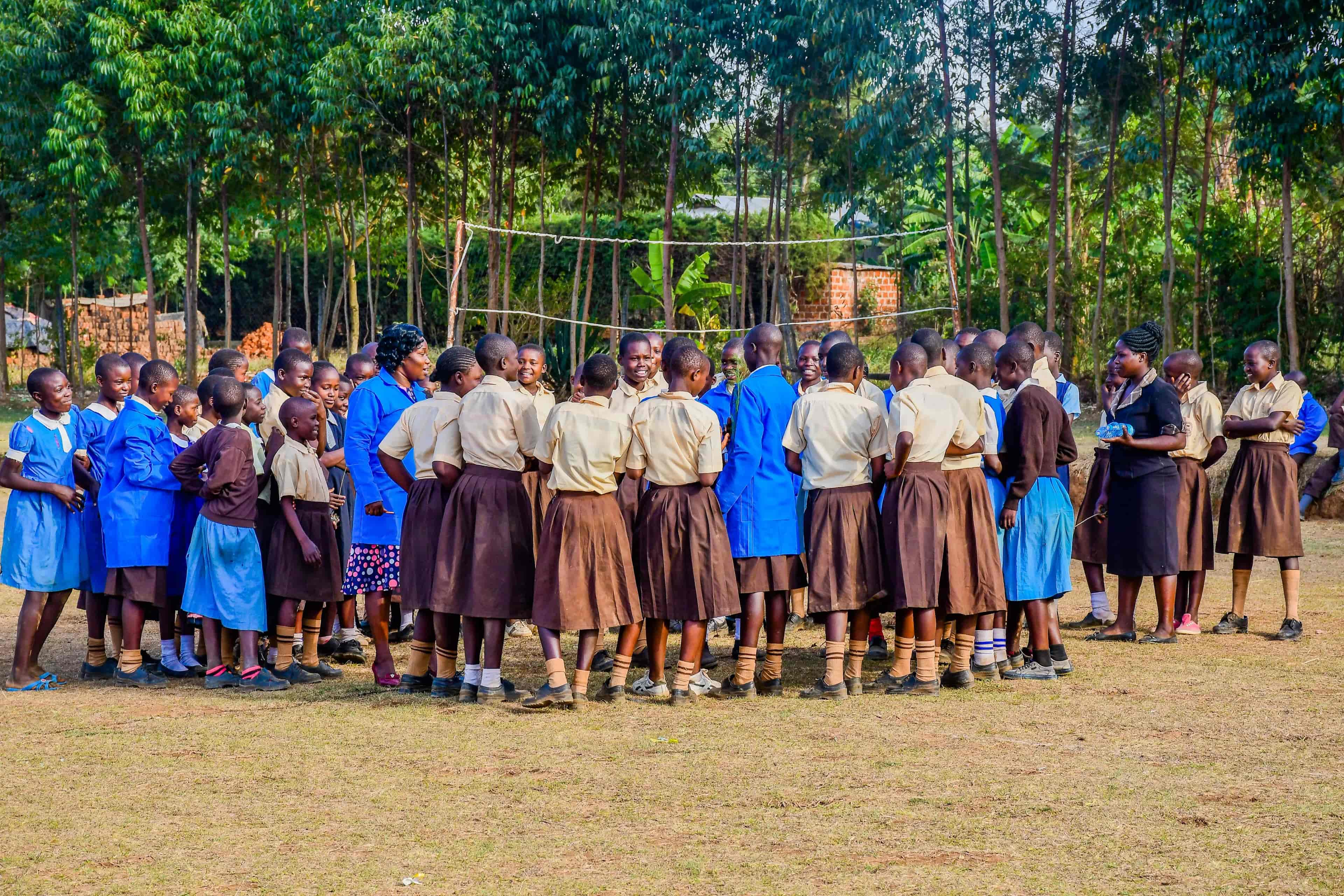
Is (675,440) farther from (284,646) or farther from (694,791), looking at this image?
(284,646)

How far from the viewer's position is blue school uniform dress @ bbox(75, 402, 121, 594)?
6398 mm

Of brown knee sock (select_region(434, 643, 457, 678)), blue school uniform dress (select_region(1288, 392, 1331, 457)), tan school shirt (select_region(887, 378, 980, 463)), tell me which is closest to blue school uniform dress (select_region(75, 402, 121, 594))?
brown knee sock (select_region(434, 643, 457, 678))

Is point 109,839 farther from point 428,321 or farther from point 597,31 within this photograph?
point 428,321

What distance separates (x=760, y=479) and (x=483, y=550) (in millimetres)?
1316

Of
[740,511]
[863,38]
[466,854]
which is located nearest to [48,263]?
[863,38]

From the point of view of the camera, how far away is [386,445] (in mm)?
6070

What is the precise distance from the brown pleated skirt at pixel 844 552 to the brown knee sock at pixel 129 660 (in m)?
3.27

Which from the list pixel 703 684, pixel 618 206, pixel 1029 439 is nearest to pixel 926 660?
pixel 703 684

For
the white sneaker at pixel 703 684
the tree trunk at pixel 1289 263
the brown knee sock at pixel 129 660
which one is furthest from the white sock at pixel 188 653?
the tree trunk at pixel 1289 263

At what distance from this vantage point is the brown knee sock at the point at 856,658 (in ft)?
20.3

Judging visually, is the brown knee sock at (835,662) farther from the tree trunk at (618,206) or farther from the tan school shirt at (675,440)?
the tree trunk at (618,206)

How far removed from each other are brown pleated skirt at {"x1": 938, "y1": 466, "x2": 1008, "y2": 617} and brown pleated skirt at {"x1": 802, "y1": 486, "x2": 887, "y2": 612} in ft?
1.03

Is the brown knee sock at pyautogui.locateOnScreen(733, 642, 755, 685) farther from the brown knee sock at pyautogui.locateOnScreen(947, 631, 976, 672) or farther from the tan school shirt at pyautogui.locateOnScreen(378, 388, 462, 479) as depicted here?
the tan school shirt at pyautogui.locateOnScreen(378, 388, 462, 479)

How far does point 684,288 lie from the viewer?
21.7 meters
